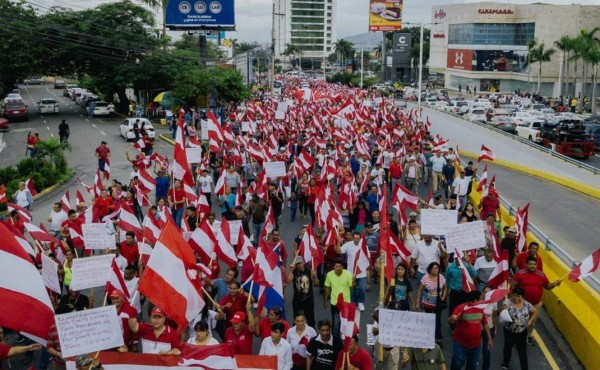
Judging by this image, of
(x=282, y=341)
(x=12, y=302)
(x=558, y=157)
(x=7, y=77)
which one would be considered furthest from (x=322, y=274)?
(x=7, y=77)

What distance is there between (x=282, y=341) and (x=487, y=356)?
296 centimetres

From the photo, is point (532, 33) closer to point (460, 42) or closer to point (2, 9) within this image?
Answer: point (460, 42)

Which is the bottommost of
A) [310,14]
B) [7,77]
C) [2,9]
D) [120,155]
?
[120,155]

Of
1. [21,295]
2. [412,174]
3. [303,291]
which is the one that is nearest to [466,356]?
[303,291]

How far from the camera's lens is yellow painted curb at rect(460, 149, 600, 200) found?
70.1 ft

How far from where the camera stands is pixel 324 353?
261 inches

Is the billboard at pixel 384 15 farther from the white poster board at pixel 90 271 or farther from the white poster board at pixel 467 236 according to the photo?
the white poster board at pixel 90 271

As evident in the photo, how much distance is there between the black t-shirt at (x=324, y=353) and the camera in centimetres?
661

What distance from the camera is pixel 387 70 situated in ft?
359

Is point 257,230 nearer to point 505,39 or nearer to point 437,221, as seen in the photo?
point 437,221

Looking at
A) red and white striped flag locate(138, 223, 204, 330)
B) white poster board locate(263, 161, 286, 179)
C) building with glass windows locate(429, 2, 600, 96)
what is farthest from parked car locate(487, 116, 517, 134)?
building with glass windows locate(429, 2, 600, 96)

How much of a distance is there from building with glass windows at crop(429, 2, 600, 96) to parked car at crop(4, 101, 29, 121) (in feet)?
188

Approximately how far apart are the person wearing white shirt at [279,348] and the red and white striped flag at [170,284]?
0.87 meters

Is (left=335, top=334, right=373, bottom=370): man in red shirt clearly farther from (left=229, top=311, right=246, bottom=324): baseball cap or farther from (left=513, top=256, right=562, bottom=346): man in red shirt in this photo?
(left=513, top=256, right=562, bottom=346): man in red shirt
